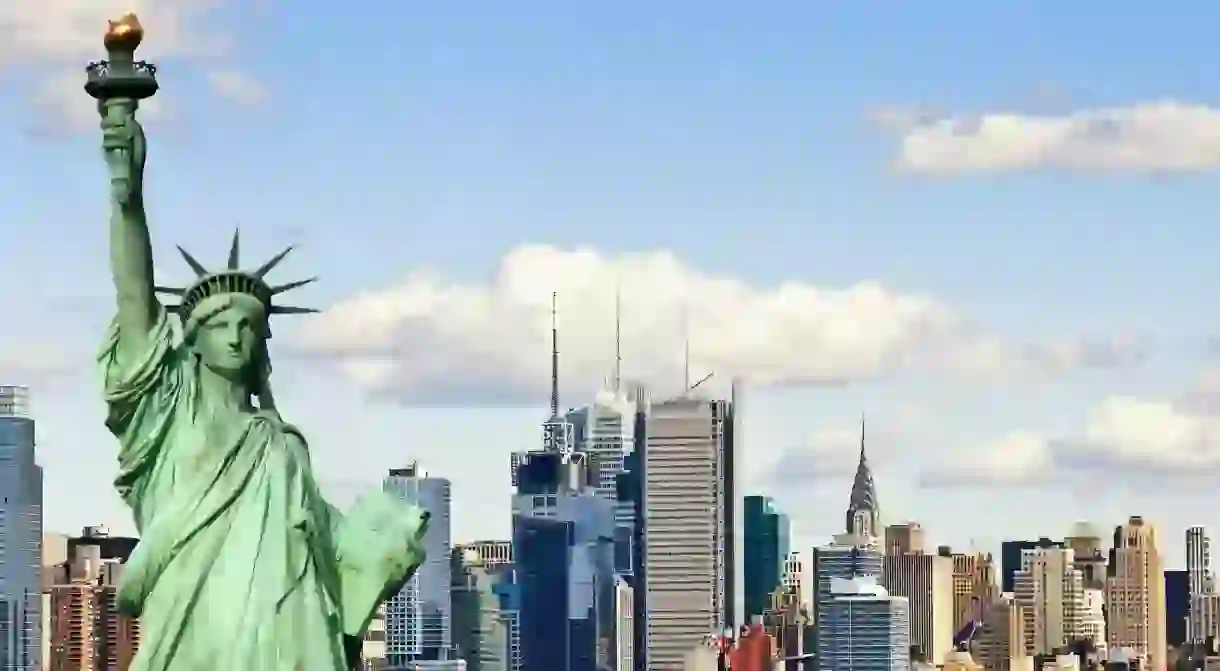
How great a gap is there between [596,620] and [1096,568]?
2373cm

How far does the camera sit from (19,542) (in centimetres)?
8700

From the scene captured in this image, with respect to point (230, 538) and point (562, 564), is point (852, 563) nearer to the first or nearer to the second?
point (562, 564)

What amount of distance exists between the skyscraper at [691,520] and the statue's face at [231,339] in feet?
406

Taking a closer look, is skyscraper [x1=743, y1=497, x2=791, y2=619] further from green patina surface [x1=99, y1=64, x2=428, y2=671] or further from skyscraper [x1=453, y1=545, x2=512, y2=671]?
green patina surface [x1=99, y1=64, x2=428, y2=671]

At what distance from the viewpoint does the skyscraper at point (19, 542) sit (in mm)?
70312

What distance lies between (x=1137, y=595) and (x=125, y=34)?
138 metres

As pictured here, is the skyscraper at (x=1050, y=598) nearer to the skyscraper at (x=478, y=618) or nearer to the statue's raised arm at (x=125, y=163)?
the skyscraper at (x=478, y=618)

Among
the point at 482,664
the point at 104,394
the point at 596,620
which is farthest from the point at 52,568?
the point at 104,394

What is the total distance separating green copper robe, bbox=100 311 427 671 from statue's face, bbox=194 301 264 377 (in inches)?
3.1

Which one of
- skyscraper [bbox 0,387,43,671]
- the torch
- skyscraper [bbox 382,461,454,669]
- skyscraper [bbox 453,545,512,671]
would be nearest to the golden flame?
the torch

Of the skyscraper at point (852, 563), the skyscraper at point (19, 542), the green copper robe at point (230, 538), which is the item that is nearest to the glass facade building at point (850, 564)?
the skyscraper at point (852, 563)

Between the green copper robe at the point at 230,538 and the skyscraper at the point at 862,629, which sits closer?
the green copper robe at the point at 230,538

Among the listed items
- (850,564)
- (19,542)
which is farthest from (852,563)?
(19,542)

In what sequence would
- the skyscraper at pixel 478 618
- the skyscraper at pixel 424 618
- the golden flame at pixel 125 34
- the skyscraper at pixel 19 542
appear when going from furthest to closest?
the skyscraper at pixel 478 618 < the skyscraper at pixel 424 618 < the skyscraper at pixel 19 542 < the golden flame at pixel 125 34
